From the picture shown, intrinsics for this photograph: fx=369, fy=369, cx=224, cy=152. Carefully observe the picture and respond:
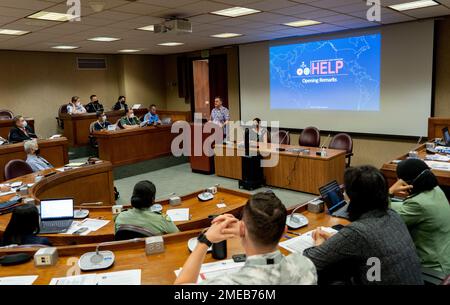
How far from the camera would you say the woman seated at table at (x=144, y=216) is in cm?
254

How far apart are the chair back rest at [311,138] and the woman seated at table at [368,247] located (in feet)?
15.9

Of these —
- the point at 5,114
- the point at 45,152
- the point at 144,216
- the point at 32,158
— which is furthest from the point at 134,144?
the point at 144,216

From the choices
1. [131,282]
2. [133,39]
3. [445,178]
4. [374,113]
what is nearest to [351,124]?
[374,113]

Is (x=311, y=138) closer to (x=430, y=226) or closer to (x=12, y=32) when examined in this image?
(x=430, y=226)

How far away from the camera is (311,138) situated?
22.0ft

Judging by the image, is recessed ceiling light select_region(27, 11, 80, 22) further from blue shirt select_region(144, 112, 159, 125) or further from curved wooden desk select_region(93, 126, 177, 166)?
blue shirt select_region(144, 112, 159, 125)

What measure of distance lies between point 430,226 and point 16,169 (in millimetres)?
4795

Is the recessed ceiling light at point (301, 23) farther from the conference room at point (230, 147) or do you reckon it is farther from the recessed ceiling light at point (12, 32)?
the recessed ceiling light at point (12, 32)

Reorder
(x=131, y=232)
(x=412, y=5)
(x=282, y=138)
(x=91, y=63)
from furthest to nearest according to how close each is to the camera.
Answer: (x=91, y=63) → (x=282, y=138) → (x=412, y=5) → (x=131, y=232)

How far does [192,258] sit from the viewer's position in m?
1.55

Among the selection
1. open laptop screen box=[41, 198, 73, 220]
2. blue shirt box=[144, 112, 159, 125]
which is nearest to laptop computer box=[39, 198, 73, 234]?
open laptop screen box=[41, 198, 73, 220]

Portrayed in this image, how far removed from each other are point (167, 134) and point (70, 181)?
13.0 feet

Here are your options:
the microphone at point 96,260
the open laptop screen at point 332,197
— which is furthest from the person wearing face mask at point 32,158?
the open laptop screen at point 332,197

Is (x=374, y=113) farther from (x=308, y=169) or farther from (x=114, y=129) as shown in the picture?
(x=114, y=129)
